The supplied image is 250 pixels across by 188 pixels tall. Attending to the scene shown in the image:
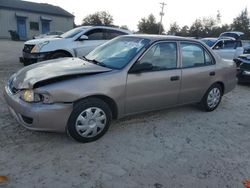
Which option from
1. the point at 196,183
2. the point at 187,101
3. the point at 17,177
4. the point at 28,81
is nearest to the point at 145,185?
the point at 196,183

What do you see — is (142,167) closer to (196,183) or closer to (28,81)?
(196,183)

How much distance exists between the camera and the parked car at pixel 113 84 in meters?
3.35

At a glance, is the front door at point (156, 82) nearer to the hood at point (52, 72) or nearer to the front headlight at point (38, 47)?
the hood at point (52, 72)

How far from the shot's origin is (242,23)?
4634 centimetres

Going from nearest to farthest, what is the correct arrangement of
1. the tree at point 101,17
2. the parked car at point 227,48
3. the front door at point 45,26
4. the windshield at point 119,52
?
the windshield at point 119,52, the parked car at point 227,48, the front door at point 45,26, the tree at point 101,17

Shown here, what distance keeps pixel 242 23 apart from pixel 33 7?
36.4 meters

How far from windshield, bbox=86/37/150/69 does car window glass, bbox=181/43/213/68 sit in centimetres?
83

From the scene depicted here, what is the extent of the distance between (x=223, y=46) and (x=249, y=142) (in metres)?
7.57

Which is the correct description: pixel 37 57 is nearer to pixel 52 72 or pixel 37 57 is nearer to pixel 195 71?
pixel 52 72

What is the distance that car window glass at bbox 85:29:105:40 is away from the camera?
8450mm

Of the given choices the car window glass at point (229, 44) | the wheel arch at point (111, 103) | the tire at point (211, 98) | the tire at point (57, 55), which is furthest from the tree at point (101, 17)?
the wheel arch at point (111, 103)

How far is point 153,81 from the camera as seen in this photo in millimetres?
4156

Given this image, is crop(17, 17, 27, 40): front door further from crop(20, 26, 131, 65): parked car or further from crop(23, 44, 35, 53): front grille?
crop(20, 26, 131, 65): parked car

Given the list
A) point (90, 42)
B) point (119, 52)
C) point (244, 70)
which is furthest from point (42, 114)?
point (244, 70)
